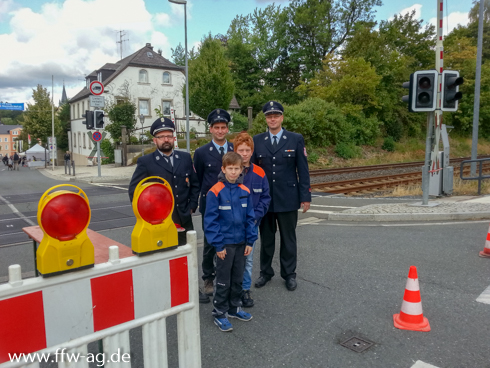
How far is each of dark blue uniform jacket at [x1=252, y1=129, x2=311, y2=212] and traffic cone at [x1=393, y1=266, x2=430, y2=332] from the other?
148 cm

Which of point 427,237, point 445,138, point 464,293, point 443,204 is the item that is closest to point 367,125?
point 445,138

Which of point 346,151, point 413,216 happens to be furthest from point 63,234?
point 346,151

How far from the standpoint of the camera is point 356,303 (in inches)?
159

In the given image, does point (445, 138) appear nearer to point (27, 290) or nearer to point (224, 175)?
point (224, 175)

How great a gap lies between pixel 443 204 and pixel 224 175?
23.8 feet

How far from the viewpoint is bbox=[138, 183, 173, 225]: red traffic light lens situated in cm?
218

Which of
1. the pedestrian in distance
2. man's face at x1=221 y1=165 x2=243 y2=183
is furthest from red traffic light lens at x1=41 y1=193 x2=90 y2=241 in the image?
the pedestrian in distance

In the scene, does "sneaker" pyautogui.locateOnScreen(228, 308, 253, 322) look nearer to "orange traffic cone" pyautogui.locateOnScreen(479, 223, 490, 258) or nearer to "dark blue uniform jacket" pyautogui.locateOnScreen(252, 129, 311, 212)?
"dark blue uniform jacket" pyautogui.locateOnScreen(252, 129, 311, 212)

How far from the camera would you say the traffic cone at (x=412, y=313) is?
11.5ft

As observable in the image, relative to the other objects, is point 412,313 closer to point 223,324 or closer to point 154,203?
point 223,324

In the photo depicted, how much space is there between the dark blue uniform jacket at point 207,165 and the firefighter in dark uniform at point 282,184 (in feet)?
1.71

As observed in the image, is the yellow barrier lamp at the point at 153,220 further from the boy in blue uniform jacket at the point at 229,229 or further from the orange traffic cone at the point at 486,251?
the orange traffic cone at the point at 486,251

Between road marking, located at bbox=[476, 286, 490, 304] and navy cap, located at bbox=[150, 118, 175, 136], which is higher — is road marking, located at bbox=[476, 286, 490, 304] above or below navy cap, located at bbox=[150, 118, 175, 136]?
below

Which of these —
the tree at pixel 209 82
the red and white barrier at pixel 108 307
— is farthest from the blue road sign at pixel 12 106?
the red and white barrier at pixel 108 307
